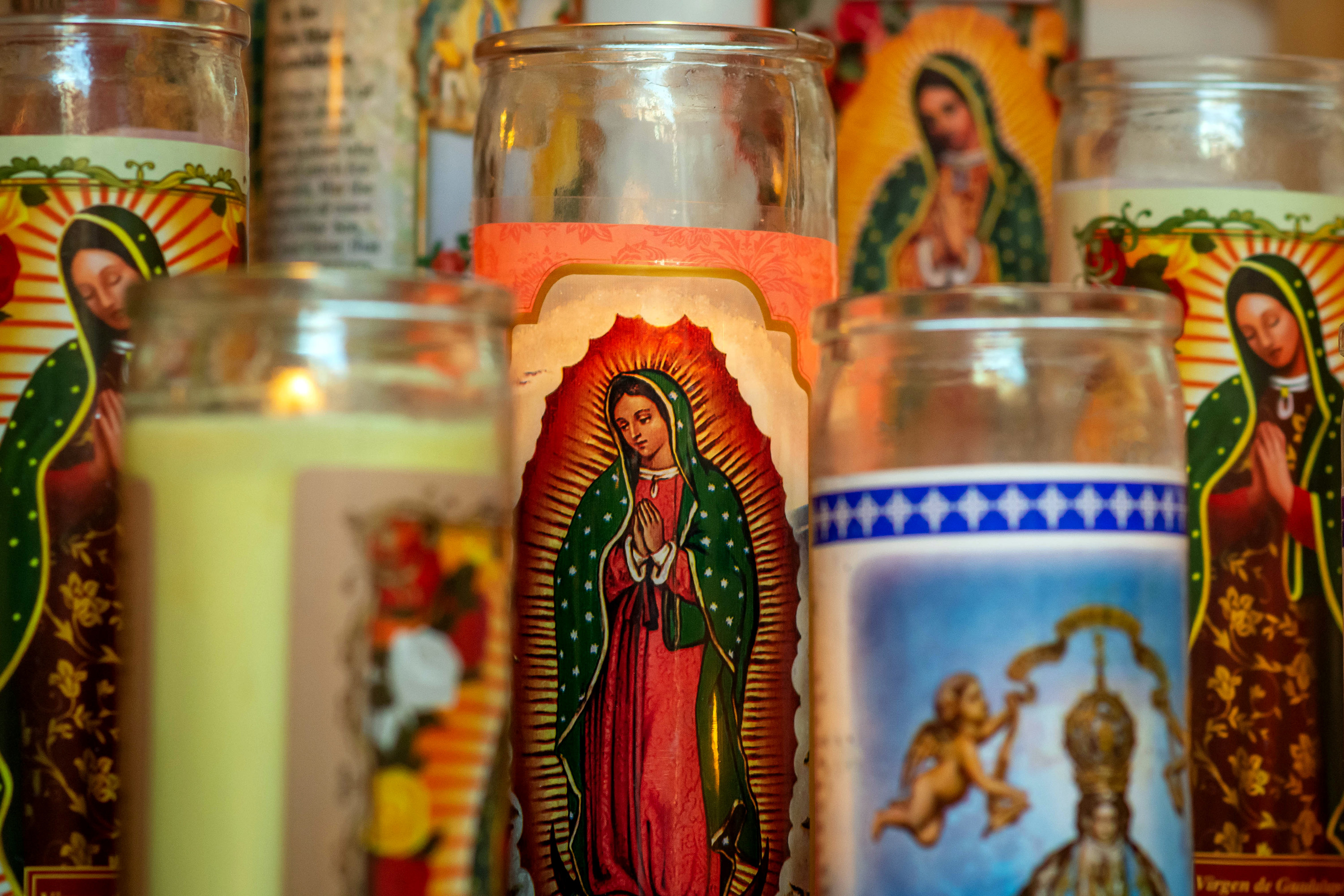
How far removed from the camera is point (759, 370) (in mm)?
572

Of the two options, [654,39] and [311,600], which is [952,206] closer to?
[654,39]

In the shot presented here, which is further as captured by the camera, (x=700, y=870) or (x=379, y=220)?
(x=379, y=220)

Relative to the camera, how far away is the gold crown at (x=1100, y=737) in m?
0.46

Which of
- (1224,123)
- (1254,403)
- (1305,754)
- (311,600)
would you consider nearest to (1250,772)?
(1305,754)

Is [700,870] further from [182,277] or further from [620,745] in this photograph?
[182,277]

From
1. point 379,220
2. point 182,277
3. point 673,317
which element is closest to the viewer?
point 182,277

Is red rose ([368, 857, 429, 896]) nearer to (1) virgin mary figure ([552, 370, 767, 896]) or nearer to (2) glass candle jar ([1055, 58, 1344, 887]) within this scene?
(1) virgin mary figure ([552, 370, 767, 896])

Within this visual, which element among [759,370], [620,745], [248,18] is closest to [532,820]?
[620,745]

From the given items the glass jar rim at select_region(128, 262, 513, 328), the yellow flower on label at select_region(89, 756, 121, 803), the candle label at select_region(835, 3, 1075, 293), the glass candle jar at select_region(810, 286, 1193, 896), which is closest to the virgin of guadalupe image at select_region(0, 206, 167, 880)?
the yellow flower on label at select_region(89, 756, 121, 803)

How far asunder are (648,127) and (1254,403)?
23cm

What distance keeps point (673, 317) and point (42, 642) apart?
0.76 ft

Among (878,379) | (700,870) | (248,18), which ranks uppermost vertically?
(248,18)

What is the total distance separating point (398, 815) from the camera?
430 mm

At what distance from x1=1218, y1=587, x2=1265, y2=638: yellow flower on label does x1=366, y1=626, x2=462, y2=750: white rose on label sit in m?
0.29
